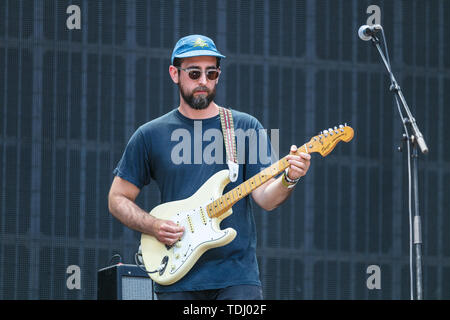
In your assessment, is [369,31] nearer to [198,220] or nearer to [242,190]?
[242,190]

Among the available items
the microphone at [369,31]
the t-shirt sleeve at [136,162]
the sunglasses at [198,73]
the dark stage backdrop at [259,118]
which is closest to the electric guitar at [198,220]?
the t-shirt sleeve at [136,162]

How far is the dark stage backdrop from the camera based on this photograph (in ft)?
80.0

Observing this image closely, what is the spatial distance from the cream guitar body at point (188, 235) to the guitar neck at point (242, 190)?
0.03 meters

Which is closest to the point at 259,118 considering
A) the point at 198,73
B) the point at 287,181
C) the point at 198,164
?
the point at 198,73

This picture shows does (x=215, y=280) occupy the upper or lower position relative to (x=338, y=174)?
lower

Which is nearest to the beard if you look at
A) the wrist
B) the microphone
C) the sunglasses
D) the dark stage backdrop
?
the sunglasses

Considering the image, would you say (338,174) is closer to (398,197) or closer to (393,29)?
(398,197)

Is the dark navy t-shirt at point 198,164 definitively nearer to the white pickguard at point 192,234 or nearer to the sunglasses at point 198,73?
the white pickguard at point 192,234

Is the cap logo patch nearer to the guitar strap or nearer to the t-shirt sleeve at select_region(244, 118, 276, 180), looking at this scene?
the guitar strap

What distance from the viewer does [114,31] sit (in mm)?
24938

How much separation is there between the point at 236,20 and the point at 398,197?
5589 mm

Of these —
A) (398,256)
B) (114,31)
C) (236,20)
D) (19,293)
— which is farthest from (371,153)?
(19,293)

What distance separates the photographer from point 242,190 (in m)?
7.17

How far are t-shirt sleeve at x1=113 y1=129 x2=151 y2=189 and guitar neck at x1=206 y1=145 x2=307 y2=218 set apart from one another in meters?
0.55
